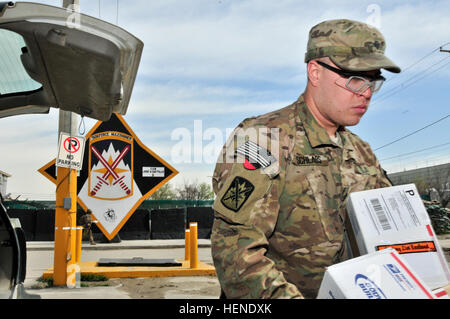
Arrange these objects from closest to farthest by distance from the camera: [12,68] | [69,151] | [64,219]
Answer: [12,68] < [69,151] < [64,219]

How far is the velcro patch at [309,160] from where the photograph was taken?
2.09 meters

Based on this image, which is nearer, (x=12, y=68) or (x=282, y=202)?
(x=282, y=202)

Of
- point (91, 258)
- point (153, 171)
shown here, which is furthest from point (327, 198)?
point (91, 258)

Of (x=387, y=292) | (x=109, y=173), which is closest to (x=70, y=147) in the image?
(x=109, y=173)

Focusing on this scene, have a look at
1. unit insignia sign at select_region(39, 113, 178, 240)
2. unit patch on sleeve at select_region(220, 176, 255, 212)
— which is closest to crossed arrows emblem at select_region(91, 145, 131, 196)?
unit insignia sign at select_region(39, 113, 178, 240)

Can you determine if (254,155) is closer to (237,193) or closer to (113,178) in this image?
(237,193)

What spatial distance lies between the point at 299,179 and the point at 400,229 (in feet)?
1.49

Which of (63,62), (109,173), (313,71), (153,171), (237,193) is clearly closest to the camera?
(237,193)

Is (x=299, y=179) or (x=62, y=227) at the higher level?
(x=299, y=179)

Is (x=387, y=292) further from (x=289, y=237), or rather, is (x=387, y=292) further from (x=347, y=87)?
(x=347, y=87)

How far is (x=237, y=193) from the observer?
1829 millimetres

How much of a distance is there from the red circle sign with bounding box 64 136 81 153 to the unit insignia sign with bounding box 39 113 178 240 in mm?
1870

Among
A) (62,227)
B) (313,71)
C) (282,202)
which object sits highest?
(313,71)

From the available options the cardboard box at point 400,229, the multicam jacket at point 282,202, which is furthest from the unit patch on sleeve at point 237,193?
the cardboard box at point 400,229
